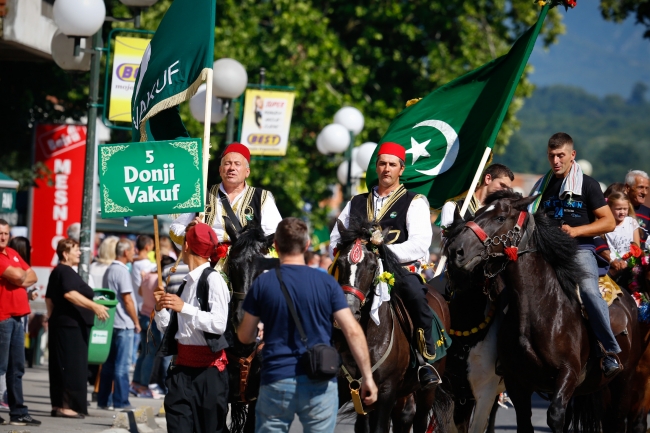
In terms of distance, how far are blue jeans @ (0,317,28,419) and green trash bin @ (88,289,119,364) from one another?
1.56 meters

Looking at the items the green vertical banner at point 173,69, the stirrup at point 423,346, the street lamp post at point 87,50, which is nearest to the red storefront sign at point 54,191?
the street lamp post at point 87,50

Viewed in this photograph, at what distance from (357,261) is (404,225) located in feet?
4.11

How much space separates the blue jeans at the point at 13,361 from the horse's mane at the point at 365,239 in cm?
518

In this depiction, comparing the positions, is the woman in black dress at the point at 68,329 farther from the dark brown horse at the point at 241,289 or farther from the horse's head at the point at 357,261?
the horse's head at the point at 357,261

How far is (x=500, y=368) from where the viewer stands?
29.9 ft

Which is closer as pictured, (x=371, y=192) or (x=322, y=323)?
(x=322, y=323)

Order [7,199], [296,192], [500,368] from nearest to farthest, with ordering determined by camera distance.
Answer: [500,368]
[7,199]
[296,192]

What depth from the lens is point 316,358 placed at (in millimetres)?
6090

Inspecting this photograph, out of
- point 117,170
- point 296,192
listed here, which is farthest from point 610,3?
point 117,170

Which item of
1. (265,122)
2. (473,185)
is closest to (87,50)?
(473,185)

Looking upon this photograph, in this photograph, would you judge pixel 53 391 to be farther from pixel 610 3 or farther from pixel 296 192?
pixel 296 192

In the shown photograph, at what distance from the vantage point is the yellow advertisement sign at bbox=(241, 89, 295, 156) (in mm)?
19969

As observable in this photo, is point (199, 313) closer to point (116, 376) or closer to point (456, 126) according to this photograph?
point (456, 126)

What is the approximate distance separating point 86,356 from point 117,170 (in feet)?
15.8
